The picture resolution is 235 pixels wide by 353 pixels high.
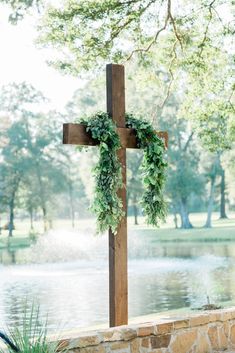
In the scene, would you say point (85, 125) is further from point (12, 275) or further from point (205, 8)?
point (12, 275)

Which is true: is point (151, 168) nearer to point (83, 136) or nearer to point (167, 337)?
point (83, 136)

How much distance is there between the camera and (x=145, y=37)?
40.8ft

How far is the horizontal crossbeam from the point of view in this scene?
6.46 meters

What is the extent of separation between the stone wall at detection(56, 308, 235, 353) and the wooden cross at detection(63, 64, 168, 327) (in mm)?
625

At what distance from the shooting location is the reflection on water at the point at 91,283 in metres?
13.4

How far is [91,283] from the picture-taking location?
19.0m

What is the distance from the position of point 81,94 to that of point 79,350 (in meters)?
43.3

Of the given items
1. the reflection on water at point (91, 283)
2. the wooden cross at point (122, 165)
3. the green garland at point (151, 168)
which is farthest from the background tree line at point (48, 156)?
the wooden cross at point (122, 165)

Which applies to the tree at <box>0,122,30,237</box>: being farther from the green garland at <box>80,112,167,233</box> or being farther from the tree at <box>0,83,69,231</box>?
the green garland at <box>80,112,167,233</box>

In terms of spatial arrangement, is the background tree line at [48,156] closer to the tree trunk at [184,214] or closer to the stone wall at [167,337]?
the tree trunk at [184,214]

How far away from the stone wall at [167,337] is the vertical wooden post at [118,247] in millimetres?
610

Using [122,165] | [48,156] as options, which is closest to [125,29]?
[122,165]

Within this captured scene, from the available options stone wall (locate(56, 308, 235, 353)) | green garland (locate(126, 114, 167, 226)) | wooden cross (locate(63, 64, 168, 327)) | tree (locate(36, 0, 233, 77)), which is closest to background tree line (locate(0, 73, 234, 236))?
tree (locate(36, 0, 233, 77))

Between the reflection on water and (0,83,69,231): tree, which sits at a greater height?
(0,83,69,231): tree
